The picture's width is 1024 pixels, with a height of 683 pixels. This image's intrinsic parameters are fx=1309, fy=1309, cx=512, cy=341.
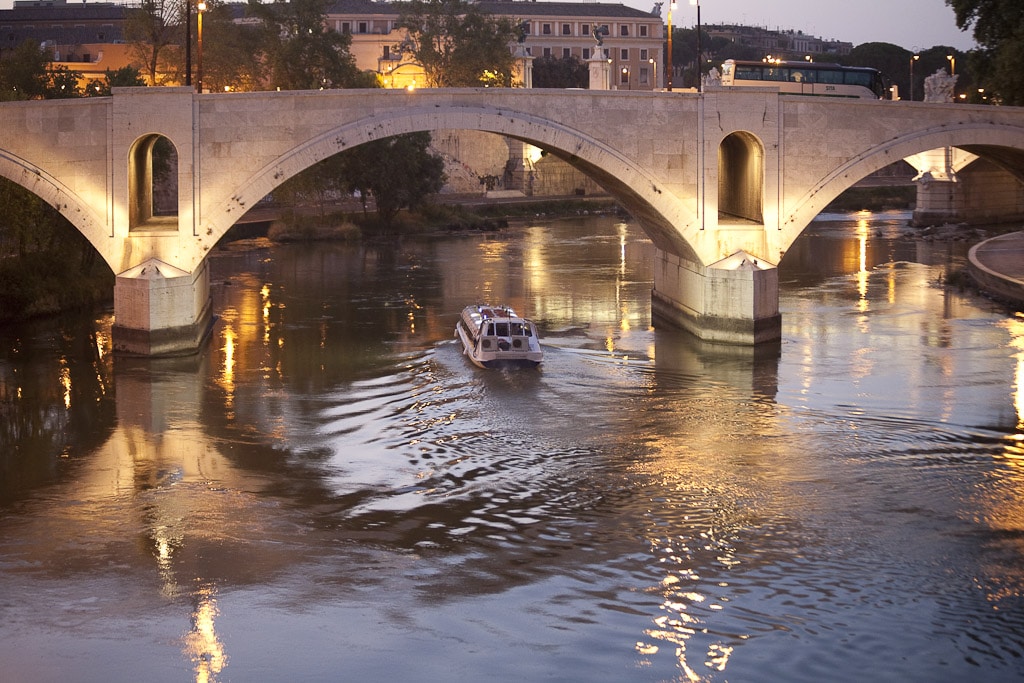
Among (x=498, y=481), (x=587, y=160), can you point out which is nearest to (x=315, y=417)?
(x=498, y=481)

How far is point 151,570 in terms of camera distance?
1501 centimetres

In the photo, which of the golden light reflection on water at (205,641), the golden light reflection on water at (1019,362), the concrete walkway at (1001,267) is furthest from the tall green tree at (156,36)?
the golden light reflection on water at (205,641)

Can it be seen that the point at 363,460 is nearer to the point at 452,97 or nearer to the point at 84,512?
the point at 84,512

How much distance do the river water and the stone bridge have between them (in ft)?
4.70

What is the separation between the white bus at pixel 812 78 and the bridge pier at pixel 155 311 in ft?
90.5

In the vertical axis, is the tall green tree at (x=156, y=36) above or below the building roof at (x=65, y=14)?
below

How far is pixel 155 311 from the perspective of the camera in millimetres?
27016

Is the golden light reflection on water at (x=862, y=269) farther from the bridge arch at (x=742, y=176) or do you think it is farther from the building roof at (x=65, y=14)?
the building roof at (x=65, y=14)

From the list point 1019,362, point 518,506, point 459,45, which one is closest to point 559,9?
point 459,45

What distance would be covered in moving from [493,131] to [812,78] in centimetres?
2677

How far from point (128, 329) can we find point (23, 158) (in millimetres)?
4277

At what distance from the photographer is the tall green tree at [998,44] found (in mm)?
35562

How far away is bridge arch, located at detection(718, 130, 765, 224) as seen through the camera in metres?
29.8

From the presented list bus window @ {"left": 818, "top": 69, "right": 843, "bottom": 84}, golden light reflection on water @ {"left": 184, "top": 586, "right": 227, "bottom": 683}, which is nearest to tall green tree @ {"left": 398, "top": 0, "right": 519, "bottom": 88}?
bus window @ {"left": 818, "top": 69, "right": 843, "bottom": 84}
